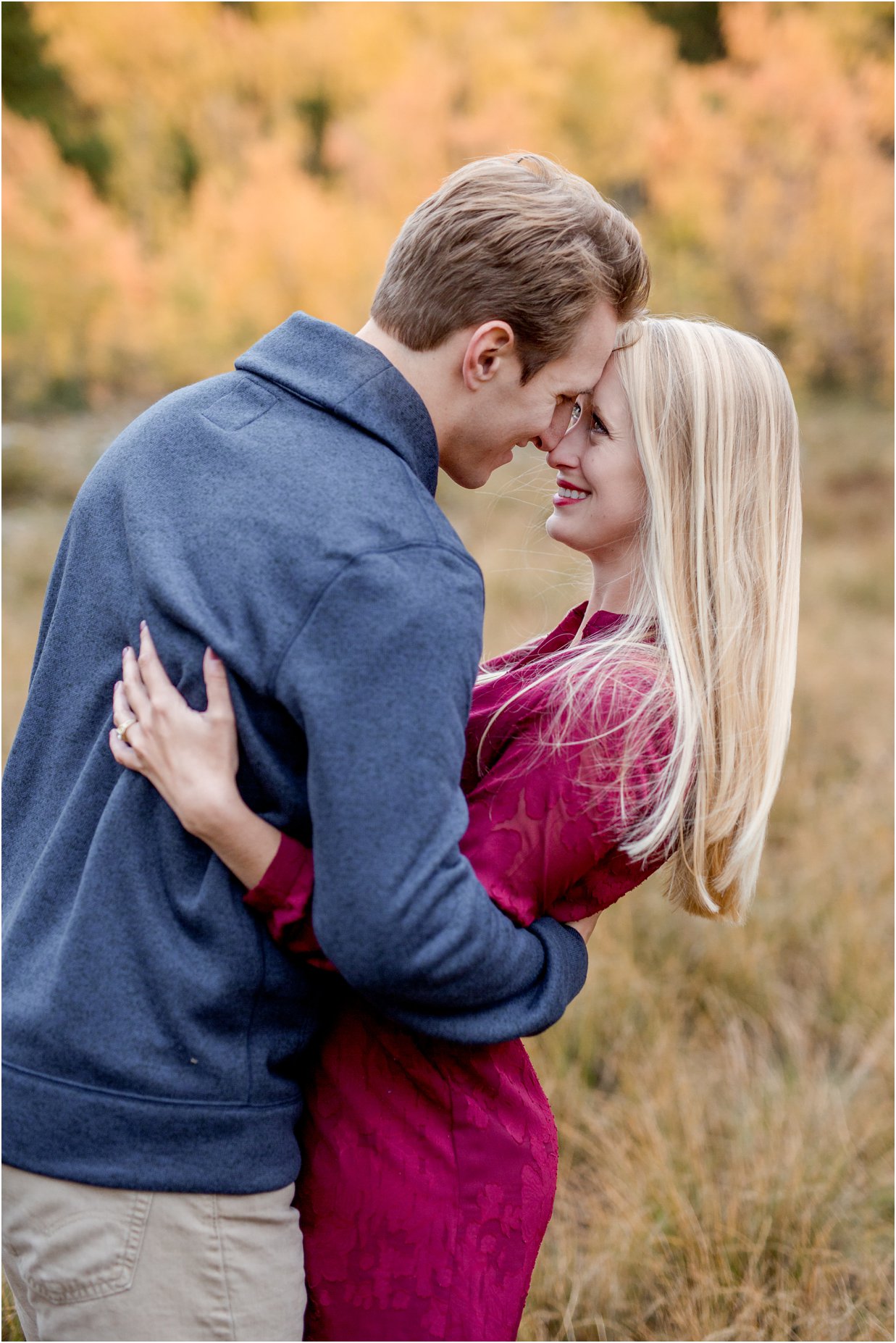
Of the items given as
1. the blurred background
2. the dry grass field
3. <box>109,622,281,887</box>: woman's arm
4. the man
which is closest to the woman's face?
the dry grass field

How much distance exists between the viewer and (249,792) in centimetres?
150

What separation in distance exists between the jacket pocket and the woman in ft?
0.90

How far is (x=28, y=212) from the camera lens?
1292 centimetres

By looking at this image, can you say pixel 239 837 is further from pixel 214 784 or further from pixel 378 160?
pixel 378 160

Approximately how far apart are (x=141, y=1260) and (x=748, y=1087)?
2454mm

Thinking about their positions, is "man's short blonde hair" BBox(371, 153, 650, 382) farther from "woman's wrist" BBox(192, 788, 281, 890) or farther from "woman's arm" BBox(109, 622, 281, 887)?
"woman's wrist" BBox(192, 788, 281, 890)

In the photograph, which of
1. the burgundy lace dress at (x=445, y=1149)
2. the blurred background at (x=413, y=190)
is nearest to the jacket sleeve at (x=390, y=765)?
the burgundy lace dress at (x=445, y=1149)

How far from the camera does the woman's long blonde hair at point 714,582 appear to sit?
5.91 ft

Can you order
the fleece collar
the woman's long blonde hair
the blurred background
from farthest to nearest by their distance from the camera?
the blurred background, the woman's long blonde hair, the fleece collar

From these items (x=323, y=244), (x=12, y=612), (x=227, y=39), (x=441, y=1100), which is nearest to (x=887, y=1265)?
(x=441, y=1100)

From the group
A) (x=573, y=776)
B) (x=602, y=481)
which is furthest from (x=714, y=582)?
(x=573, y=776)

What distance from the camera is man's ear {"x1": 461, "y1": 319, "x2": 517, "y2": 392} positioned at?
1.64m

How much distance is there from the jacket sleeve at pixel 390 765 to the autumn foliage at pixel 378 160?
13.0 m

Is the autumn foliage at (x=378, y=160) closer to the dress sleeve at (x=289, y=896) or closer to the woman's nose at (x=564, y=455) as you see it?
the woman's nose at (x=564, y=455)
